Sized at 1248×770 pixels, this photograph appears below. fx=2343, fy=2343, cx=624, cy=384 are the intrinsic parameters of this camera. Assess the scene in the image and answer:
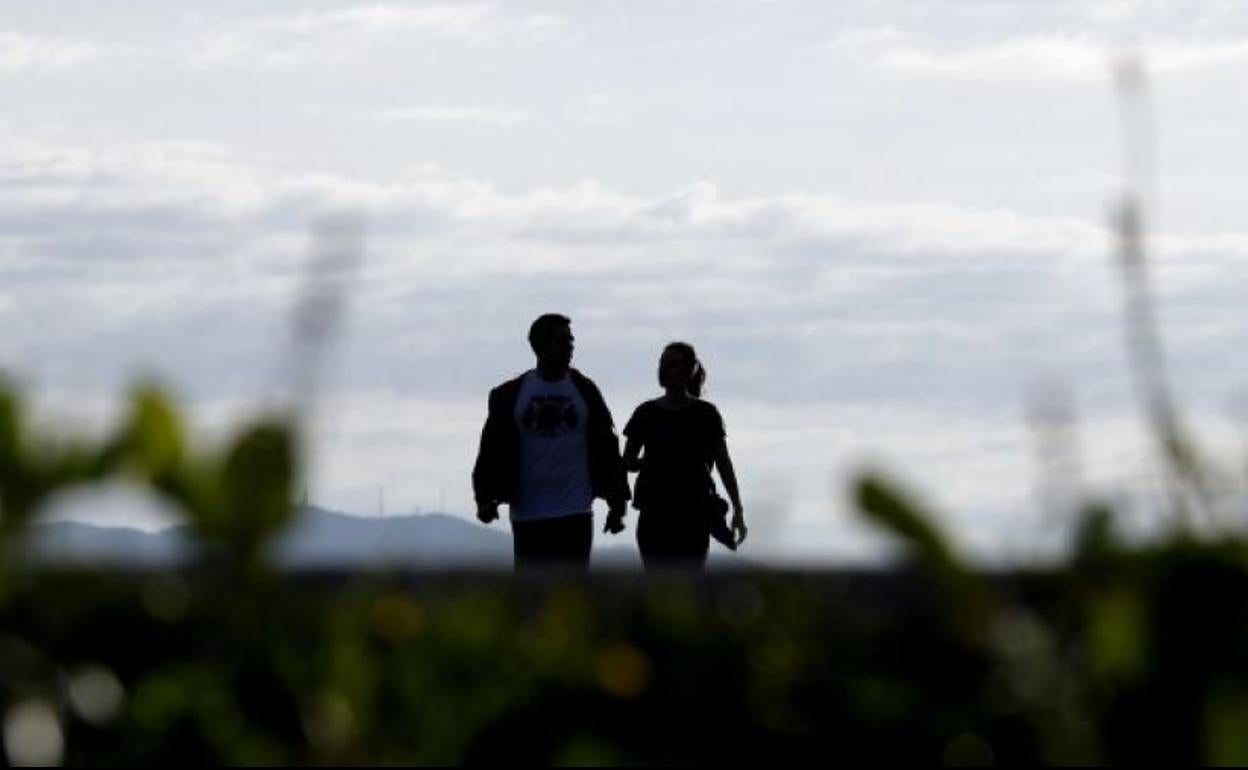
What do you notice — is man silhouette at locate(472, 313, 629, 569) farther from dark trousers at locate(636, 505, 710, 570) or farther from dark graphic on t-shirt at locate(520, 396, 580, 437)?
dark trousers at locate(636, 505, 710, 570)

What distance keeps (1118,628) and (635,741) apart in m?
0.64

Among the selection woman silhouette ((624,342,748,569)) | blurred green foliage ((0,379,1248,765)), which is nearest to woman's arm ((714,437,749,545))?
woman silhouette ((624,342,748,569))

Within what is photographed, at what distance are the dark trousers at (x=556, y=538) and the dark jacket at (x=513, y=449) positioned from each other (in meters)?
0.22

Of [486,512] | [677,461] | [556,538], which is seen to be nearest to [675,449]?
[677,461]

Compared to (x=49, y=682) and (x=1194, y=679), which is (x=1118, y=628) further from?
(x=49, y=682)

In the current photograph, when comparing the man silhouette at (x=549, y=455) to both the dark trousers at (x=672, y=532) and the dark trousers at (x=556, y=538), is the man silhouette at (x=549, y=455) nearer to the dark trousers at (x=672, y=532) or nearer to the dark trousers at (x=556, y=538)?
the dark trousers at (x=556, y=538)

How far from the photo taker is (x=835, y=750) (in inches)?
79.3

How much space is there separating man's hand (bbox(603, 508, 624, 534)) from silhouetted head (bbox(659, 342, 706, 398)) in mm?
805

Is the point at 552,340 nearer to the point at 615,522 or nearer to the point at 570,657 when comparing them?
the point at 615,522

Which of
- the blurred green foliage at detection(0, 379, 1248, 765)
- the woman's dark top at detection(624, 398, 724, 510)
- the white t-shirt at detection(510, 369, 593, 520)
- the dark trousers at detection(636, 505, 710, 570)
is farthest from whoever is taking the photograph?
the dark trousers at detection(636, 505, 710, 570)

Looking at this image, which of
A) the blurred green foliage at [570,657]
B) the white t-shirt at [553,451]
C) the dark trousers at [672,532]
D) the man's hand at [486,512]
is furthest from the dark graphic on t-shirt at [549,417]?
the blurred green foliage at [570,657]

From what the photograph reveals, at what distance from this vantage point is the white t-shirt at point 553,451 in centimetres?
1367

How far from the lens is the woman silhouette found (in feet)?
46.0

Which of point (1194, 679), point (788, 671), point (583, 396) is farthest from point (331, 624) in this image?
point (583, 396)
